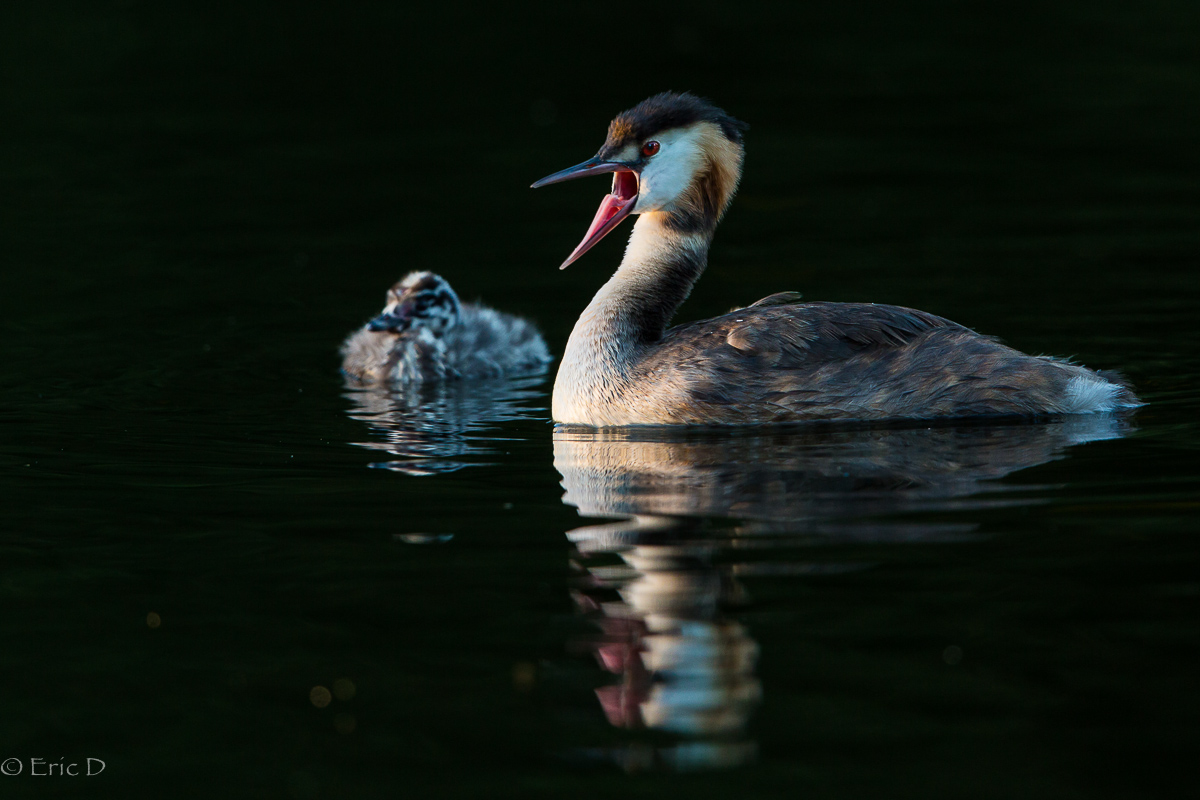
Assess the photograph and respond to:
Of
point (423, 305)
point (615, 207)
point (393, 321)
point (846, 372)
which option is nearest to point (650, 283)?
point (615, 207)

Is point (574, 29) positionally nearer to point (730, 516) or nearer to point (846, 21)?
A: point (846, 21)

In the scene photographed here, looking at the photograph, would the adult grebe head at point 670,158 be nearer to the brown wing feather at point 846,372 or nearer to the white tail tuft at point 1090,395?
the brown wing feather at point 846,372

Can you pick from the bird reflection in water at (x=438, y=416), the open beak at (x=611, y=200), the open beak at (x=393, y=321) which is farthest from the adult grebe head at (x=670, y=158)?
the open beak at (x=393, y=321)

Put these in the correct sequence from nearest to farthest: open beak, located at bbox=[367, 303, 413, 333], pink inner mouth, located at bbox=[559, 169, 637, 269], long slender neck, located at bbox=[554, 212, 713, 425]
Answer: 1. long slender neck, located at bbox=[554, 212, 713, 425]
2. pink inner mouth, located at bbox=[559, 169, 637, 269]
3. open beak, located at bbox=[367, 303, 413, 333]

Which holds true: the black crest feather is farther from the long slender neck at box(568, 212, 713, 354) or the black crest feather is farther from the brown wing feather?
the brown wing feather

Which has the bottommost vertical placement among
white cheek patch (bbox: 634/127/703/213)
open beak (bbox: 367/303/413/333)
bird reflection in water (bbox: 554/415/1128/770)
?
bird reflection in water (bbox: 554/415/1128/770)

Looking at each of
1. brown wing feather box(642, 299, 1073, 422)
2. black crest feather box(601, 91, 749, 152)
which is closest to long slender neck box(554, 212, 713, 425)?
brown wing feather box(642, 299, 1073, 422)

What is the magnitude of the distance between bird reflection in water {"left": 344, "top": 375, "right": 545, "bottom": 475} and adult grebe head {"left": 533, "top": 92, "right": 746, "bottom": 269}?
114 centimetres

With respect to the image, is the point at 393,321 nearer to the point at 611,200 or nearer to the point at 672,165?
the point at 611,200

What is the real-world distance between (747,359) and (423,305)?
3.48 meters

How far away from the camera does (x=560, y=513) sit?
21.3 ft

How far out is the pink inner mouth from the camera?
334 inches

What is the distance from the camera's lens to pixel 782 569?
5531mm

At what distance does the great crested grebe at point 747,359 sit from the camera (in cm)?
780
